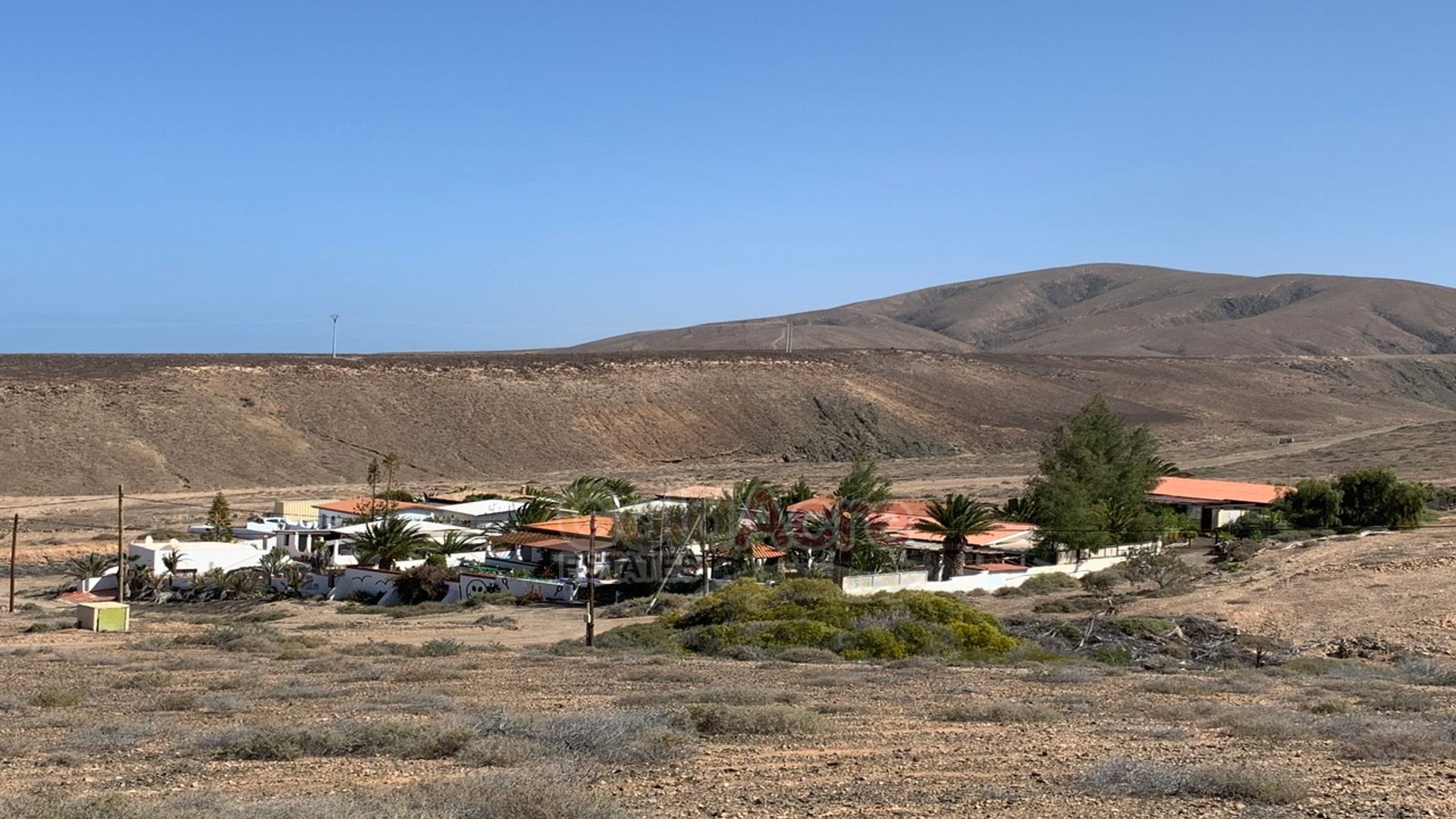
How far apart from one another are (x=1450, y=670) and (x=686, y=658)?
12196 mm

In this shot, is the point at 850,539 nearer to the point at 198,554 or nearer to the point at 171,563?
the point at 171,563

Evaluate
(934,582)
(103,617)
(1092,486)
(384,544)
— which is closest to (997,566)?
(934,582)

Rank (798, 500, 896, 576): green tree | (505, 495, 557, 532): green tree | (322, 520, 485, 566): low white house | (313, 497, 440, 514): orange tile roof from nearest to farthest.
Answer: (798, 500, 896, 576): green tree → (322, 520, 485, 566): low white house → (505, 495, 557, 532): green tree → (313, 497, 440, 514): orange tile roof

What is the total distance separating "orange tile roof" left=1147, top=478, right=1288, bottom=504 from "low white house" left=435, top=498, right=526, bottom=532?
24.1 m

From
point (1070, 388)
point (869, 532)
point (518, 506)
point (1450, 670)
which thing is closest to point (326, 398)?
point (518, 506)

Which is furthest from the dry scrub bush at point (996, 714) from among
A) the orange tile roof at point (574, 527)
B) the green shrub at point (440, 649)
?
the orange tile roof at point (574, 527)

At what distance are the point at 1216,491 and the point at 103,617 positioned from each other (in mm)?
40887

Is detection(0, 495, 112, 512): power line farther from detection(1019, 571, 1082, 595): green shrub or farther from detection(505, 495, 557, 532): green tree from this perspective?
detection(1019, 571, 1082, 595): green shrub

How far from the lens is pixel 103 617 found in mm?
29625

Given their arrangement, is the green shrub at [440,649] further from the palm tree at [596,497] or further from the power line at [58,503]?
the power line at [58,503]

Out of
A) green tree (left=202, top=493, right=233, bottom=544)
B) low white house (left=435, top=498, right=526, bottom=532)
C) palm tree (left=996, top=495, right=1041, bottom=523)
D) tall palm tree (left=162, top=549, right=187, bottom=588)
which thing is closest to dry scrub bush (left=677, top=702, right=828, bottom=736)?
tall palm tree (left=162, top=549, right=187, bottom=588)

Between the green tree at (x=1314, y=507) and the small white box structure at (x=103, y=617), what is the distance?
124 feet

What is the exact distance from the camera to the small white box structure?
29.5 m

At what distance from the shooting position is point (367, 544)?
40.0 meters
